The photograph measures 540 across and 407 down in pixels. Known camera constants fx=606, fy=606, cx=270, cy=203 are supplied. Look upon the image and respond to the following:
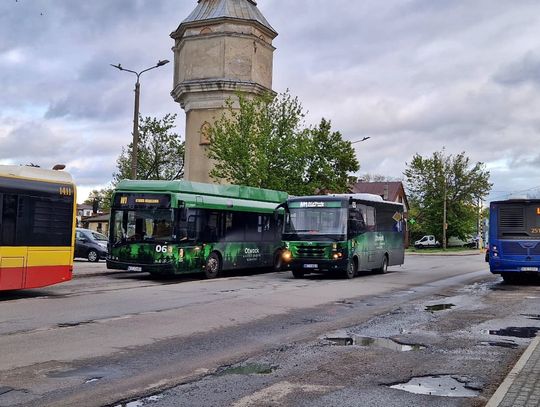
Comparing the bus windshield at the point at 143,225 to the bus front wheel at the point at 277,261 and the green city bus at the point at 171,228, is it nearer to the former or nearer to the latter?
the green city bus at the point at 171,228

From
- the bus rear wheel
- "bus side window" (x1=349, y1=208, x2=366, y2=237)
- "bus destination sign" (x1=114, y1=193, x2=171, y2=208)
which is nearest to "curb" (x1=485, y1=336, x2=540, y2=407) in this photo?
"bus side window" (x1=349, y1=208, x2=366, y2=237)

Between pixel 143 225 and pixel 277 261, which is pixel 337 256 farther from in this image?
pixel 143 225

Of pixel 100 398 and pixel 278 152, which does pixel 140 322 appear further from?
pixel 278 152

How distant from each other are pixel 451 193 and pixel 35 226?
66.4 metres

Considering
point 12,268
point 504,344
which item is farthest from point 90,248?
point 504,344

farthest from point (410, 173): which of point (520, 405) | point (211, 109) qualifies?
point (520, 405)

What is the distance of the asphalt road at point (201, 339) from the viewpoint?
6340mm

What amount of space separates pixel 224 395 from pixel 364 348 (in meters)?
3.29

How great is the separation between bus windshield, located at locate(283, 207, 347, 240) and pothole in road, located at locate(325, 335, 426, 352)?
37.9 ft

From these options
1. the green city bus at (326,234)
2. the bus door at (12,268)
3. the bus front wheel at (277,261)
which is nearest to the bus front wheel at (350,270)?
the green city bus at (326,234)

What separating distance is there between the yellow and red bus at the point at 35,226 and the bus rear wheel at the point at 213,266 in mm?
6832

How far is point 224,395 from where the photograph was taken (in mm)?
6199

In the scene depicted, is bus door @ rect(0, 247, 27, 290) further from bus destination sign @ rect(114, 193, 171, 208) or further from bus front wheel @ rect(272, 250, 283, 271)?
bus front wheel @ rect(272, 250, 283, 271)

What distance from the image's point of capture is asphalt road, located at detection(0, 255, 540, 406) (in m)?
6.34
